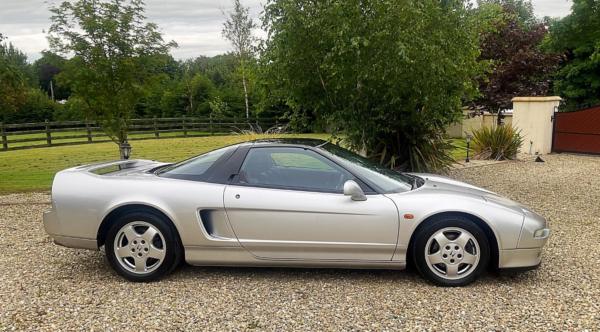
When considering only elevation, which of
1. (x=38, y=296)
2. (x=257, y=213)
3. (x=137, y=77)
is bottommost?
(x=38, y=296)

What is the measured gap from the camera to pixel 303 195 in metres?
3.89

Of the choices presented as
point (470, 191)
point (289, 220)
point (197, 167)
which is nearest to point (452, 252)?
point (470, 191)

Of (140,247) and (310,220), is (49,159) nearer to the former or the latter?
A: (140,247)

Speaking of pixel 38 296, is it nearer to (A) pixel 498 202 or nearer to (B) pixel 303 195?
(B) pixel 303 195

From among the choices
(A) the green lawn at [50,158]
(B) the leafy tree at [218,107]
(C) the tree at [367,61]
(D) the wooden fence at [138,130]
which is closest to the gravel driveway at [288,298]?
(C) the tree at [367,61]

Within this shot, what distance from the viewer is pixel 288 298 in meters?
3.67

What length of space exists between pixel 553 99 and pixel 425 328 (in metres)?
14.5

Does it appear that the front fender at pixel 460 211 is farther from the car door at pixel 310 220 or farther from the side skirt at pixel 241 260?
the side skirt at pixel 241 260

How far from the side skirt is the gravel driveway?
0.55ft

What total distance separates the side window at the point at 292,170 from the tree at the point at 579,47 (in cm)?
2531

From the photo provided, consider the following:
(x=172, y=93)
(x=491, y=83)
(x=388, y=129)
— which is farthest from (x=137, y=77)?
(x=172, y=93)

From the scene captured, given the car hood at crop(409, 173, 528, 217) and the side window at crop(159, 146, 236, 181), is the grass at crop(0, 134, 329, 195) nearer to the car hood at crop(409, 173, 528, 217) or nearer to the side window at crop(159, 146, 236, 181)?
the side window at crop(159, 146, 236, 181)

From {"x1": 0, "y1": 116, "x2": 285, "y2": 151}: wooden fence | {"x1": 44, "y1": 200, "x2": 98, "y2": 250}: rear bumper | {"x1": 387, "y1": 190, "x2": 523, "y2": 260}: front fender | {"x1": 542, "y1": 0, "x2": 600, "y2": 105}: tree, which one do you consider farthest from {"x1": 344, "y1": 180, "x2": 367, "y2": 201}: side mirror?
{"x1": 542, "y1": 0, "x2": 600, "y2": 105}: tree

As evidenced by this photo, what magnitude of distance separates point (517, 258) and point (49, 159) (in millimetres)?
15960
